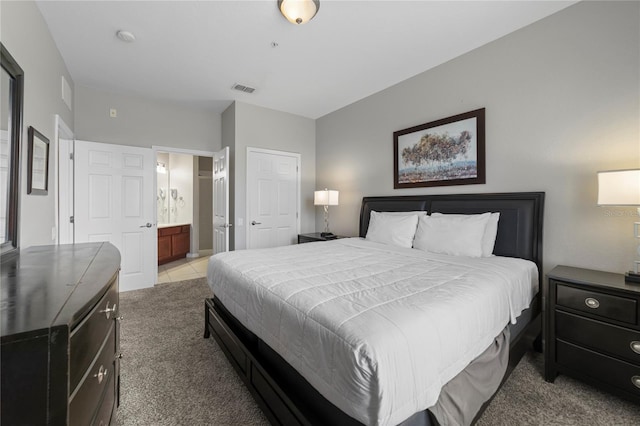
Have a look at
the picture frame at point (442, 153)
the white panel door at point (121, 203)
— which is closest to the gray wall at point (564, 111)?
the picture frame at point (442, 153)

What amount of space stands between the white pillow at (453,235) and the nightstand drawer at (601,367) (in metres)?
0.86

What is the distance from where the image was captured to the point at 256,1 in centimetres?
218

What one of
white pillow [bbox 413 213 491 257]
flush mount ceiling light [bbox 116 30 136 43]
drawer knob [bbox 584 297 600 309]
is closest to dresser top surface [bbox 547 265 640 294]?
drawer knob [bbox 584 297 600 309]

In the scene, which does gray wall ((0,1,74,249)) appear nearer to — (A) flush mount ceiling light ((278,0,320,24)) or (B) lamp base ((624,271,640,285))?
(A) flush mount ceiling light ((278,0,320,24))

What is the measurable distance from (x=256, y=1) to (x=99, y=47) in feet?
6.23

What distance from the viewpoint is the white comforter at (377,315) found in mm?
956

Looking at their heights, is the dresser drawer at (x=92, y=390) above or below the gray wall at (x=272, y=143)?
below

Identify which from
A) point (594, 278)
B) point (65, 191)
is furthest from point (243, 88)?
point (594, 278)

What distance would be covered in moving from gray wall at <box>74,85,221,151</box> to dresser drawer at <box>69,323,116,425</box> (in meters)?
3.84

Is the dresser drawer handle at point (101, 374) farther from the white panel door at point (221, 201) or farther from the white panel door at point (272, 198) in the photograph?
the white panel door at point (272, 198)

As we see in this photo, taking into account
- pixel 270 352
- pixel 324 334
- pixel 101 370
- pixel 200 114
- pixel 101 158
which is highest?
pixel 200 114

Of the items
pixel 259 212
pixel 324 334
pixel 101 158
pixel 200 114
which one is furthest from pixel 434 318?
pixel 200 114

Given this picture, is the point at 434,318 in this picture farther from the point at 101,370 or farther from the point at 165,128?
the point at 165,128

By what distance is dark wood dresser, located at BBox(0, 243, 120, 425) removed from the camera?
595 millimetres
